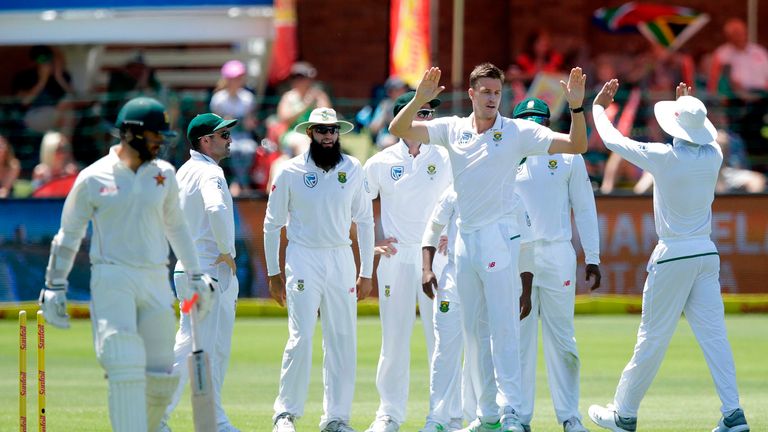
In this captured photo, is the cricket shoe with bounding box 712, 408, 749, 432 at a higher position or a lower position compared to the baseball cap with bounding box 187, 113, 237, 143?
lower

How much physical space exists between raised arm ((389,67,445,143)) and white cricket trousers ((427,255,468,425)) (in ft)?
3.77

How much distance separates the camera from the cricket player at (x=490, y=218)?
9.94 m

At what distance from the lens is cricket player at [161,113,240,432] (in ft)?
35.5

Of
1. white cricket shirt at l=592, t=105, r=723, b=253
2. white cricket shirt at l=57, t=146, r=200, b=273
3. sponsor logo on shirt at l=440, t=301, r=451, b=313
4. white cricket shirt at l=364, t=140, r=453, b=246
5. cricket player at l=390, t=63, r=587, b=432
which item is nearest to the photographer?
white cricket shirt at l=57, t=146, r=200, b=273

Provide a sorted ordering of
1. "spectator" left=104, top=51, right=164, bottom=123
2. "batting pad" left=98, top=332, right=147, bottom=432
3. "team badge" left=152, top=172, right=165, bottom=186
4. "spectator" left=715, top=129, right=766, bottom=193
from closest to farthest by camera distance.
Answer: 1. "batting pad" left=98, top=332, right=147, bottom=432
2. "team badge" left=152, top=172, right=165, bottom=186
3. "spectator" left=715, top=129, right=766, bottom=193
4. "spectator" left=104, top=51, right=164, bottom=123

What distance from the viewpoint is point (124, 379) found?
27.5 feet

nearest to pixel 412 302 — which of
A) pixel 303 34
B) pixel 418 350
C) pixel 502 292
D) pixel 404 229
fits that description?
pixel 404 229

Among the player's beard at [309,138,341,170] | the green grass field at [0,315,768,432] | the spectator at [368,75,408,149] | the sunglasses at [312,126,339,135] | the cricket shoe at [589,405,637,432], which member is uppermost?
the spectator at [368,75,408,149]

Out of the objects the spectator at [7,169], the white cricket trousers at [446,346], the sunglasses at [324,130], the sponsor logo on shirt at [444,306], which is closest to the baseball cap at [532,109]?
the white cricket trousers at [446,346]

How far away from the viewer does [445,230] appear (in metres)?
11.5

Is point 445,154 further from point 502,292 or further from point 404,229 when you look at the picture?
point 502,292

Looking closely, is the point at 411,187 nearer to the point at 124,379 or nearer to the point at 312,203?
the point at 312,203

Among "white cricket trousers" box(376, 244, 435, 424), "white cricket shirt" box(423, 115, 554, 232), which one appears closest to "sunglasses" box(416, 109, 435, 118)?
"white cricket trousers" box(376, 244, 435, 424)

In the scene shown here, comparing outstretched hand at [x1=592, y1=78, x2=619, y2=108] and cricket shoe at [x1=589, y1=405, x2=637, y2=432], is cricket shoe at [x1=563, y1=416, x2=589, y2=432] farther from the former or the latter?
outstretched hand at [x1=592, y1=78, x2=619, y2=108]
